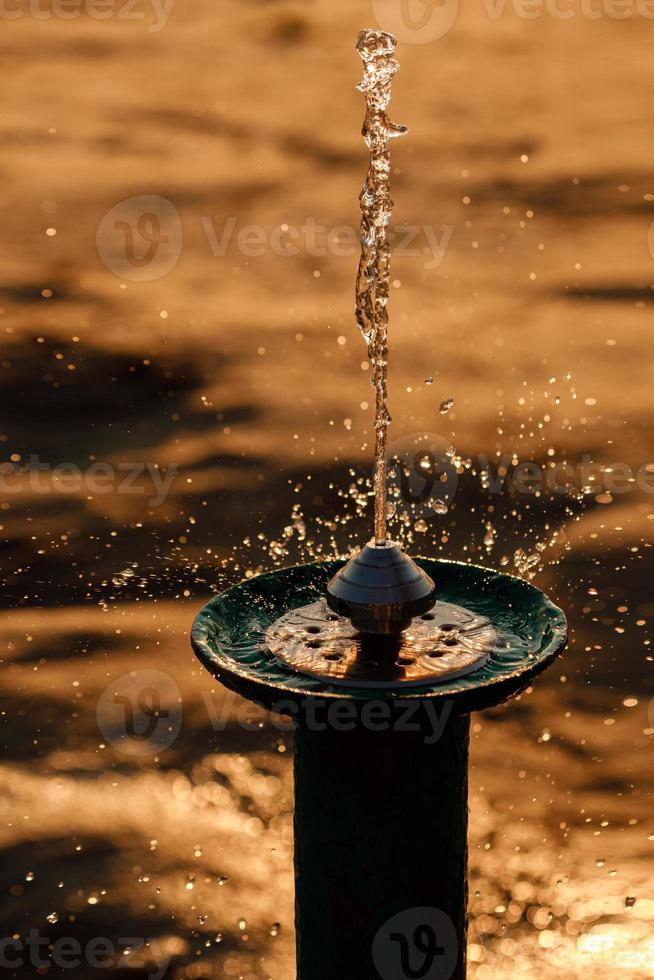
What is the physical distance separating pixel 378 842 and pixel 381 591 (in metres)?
0.35

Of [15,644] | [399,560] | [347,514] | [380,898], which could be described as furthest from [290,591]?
[15,644]

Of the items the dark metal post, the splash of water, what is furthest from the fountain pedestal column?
the splash of water

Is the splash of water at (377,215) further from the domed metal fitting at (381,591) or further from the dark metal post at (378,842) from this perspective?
the dark metal post at (378,842)

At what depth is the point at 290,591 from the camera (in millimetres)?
1881

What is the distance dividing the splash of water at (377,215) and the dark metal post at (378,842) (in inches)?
11.7

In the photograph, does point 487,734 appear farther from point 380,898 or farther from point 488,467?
point 380,898

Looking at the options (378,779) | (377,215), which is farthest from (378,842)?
(377,215)

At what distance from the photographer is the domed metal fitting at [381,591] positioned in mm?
1584

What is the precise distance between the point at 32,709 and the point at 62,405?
689mm

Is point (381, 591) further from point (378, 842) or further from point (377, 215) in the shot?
point (377, 215)

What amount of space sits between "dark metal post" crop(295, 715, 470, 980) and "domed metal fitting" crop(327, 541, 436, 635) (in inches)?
5.5

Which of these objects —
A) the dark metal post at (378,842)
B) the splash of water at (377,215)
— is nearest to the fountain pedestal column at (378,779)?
the dark metal post at (378,842)

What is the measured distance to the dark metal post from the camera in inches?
64.8

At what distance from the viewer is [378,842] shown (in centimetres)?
167
